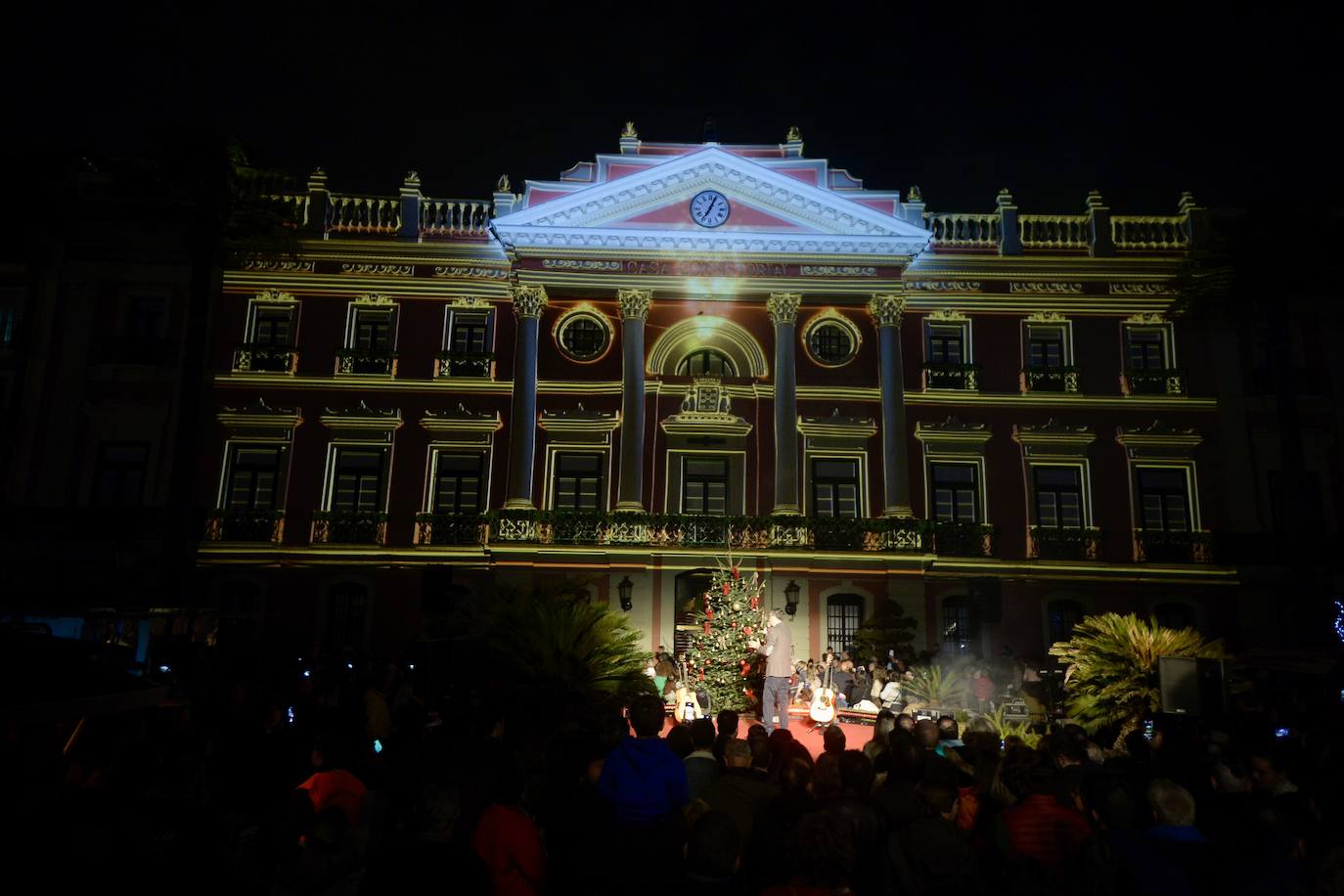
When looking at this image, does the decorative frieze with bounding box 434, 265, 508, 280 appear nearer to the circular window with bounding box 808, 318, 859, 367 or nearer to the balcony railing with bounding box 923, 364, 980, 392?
the circular window with bounding box 808, 318, 859, 367

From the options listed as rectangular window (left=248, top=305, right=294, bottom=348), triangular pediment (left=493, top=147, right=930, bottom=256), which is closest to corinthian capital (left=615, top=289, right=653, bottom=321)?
triangular pediment (left=493, top=147, right=930, bottom=256)

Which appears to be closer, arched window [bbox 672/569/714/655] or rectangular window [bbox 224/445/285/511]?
arched window [bbox 672/569/714/655]

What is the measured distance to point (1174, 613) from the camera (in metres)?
27.9

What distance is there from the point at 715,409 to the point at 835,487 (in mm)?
4354

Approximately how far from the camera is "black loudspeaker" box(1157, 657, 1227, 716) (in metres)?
12.9

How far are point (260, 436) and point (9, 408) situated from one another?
7.12 metres

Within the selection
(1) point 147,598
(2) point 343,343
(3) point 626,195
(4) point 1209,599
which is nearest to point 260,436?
(2) point 343,343

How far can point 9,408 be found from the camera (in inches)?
1087

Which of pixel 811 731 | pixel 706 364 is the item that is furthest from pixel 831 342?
pixel 811 731

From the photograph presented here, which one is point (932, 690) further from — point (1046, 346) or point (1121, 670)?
point (1046, 346)

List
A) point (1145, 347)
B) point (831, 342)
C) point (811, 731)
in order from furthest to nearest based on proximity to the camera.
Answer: point (1145, 347), point (831, 342), point (811, 731)

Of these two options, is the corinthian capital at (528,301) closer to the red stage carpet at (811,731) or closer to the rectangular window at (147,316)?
the rectangular window at (147,316)

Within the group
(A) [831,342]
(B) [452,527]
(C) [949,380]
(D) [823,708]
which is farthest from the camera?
(A) [831,342]

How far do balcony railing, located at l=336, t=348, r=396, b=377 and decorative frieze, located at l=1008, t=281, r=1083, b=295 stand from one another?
19535 millimetres
